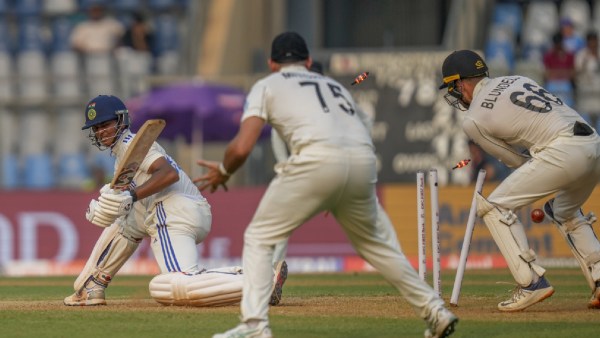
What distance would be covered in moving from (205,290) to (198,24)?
12.7m

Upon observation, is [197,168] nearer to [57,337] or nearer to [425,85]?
[425,85]

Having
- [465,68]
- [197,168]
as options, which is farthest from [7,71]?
[465,68]

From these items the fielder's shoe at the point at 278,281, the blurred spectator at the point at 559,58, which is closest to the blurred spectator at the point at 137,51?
the blurred spectator at the point at 559,58

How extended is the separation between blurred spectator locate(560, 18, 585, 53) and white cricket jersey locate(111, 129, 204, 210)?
465 inches

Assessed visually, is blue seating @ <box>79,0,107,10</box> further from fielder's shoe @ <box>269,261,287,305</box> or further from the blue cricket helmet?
fielder's shoe @ <box>269,261,287,305</box>

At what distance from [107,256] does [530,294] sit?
11.0 feet

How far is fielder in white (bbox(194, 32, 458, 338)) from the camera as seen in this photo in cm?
780

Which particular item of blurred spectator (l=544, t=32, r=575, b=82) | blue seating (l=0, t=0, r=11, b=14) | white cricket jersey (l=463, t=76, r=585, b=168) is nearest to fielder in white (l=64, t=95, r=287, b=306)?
white cricket jersey (l=463, t=76, r=585, b=168)

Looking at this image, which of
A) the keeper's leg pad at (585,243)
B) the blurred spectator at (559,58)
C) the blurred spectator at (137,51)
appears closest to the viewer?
the keeper's leg pad at (585,243)

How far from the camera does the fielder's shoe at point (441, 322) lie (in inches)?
313

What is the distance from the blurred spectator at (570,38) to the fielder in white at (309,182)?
13.5m

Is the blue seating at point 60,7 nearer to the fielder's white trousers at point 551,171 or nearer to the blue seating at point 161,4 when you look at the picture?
the blue seating at point 161,4

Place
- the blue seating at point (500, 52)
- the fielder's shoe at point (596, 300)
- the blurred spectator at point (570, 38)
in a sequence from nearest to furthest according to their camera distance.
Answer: the fielder's shoe at point (596, 300)
the blurred spectator at point (570, 38)
the blue seating at point (500, 52)

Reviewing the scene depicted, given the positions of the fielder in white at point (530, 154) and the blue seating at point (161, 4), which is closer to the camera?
the fielder in white at point (530, 154)
